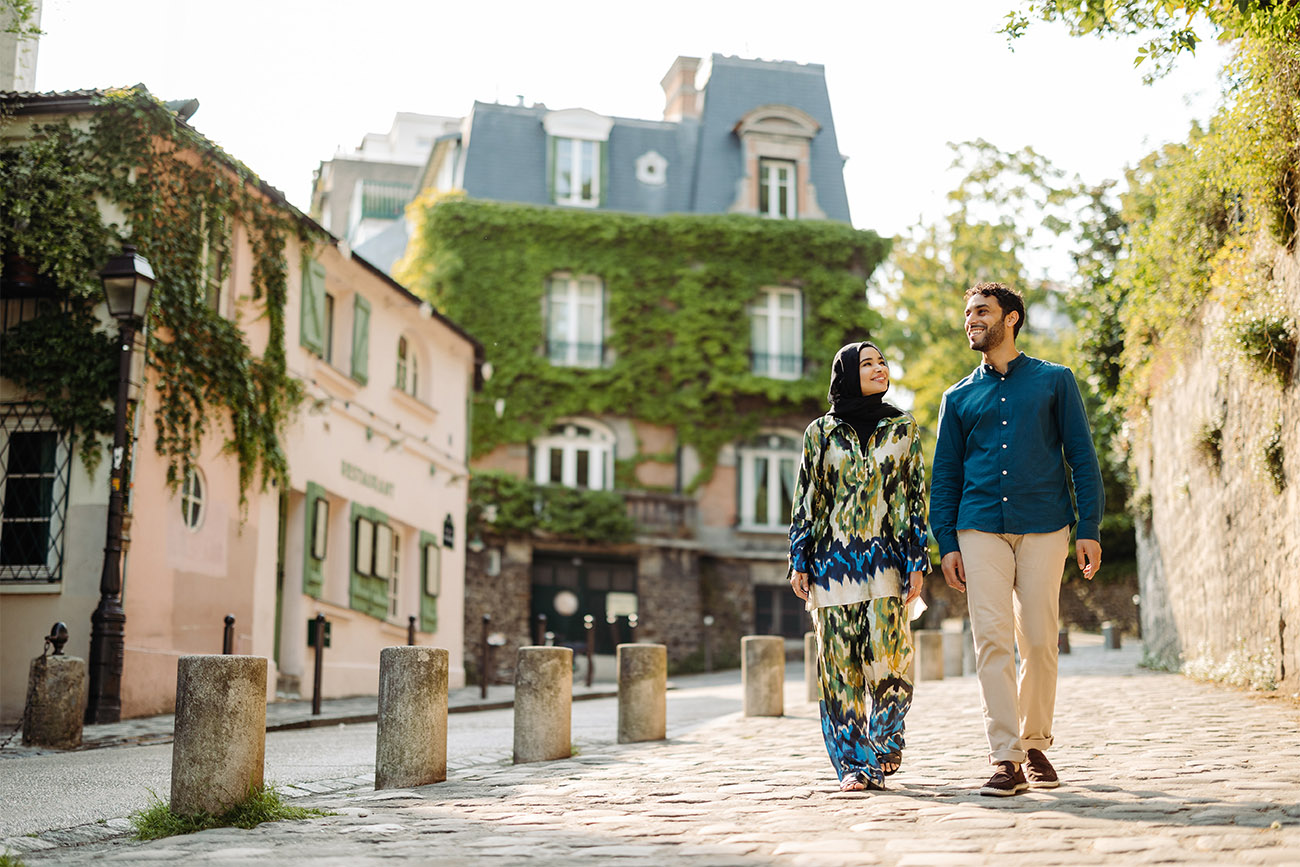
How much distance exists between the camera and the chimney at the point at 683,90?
3600 centimetres

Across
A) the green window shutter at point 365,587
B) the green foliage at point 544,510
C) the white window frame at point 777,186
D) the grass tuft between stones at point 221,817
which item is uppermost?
the white window frame at point 777,186

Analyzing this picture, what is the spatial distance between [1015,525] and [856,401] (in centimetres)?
98

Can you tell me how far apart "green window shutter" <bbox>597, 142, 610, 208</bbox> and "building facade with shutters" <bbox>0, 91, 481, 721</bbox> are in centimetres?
893

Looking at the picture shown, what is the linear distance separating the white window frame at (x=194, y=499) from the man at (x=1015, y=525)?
1076 cm

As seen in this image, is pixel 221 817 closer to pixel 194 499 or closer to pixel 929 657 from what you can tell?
pixel 194 499

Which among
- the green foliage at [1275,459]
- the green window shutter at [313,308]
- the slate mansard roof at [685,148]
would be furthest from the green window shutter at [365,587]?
the slate mansard roof at [685,148]

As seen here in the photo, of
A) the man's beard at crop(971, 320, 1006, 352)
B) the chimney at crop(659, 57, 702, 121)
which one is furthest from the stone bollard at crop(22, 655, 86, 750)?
the chimney at crop(659, 57, 702, 121)

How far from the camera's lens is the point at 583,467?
3170 cm

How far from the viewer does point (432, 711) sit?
7.66 m

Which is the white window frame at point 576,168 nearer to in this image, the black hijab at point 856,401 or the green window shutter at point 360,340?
the green window shutter at point 360,340

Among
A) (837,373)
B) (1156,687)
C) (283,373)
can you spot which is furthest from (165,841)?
(283,373)

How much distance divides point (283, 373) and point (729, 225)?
1710 centimetres

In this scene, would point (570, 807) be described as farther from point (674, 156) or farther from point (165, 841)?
point (674, 156)

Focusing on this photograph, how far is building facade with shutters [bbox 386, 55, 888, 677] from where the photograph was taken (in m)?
30.5
